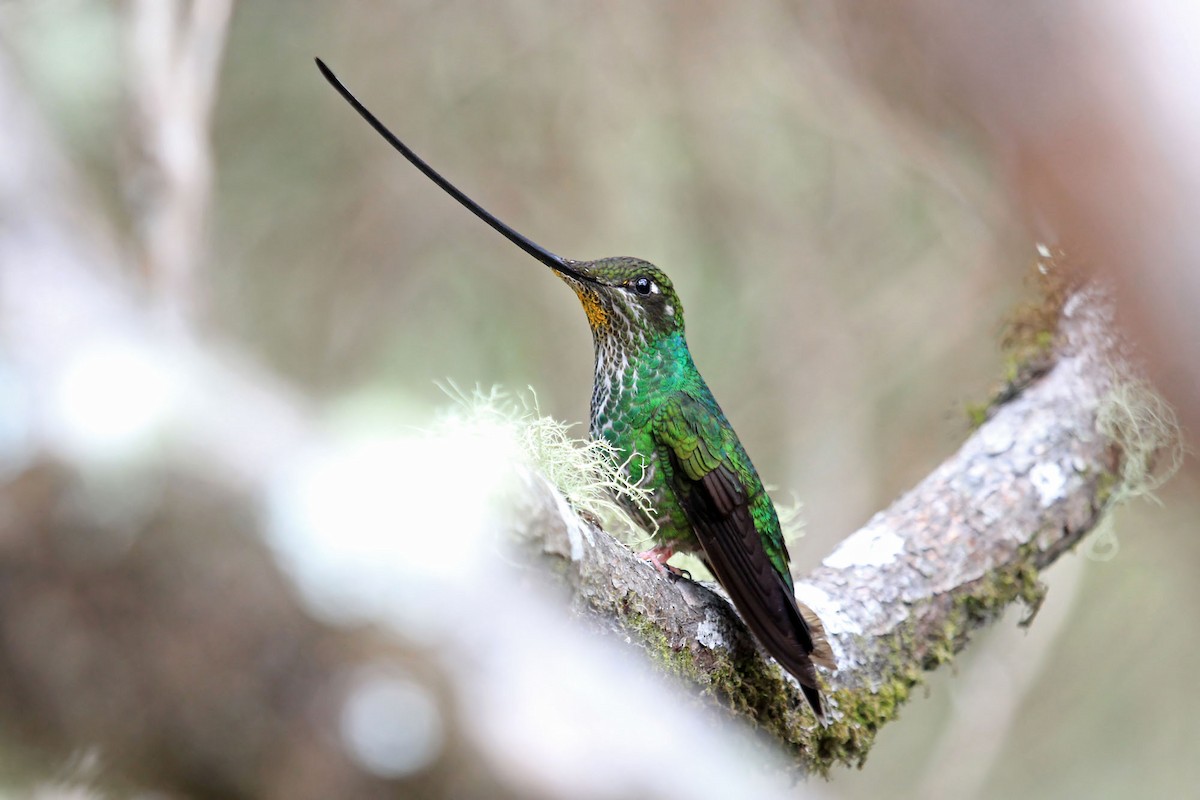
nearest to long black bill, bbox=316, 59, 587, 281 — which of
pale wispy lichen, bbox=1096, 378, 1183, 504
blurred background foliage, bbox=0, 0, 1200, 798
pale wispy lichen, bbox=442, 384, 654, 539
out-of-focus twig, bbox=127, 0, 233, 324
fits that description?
pale wispy lichen, bbox=442, 384, 654, 539

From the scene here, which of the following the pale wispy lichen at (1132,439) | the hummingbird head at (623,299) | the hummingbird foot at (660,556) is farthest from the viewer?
the pale wispy lichen at (1132,439)

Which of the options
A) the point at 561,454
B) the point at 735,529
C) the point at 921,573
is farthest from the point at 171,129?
the point at 921,573

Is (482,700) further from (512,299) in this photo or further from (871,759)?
(871,759)

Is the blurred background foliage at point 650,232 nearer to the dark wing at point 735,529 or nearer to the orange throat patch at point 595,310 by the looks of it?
the orange throat patch at point 595,310

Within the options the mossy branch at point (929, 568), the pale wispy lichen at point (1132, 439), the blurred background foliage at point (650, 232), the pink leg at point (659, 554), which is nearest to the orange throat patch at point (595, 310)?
the pink leg at point (659, 554)

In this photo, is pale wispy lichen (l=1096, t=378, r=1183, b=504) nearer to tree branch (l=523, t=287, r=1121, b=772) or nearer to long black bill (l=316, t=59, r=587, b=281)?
tree branch (l=523, t=287, r=1121, b=772)

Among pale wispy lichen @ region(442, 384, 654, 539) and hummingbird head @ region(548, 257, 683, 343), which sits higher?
hummingbird head @ region(548, 257, 683, 343)
